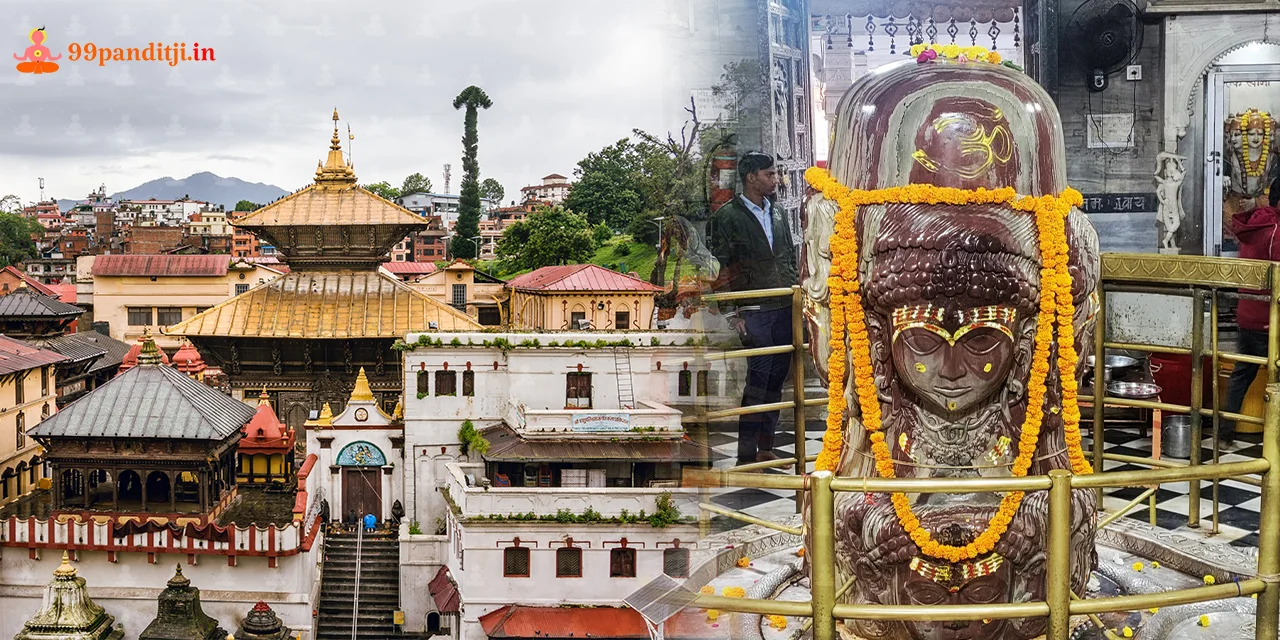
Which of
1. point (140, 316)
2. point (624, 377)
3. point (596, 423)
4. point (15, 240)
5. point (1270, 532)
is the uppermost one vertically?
point (15, 240)

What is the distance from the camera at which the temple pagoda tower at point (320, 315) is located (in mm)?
19531

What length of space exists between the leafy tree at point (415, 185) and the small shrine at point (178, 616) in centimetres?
4795

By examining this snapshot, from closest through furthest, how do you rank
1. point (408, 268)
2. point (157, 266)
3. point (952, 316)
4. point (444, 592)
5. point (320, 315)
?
1. point (952, 316)
2. point (444, 592)
3. point (320, 315)
4. point (157, 266)
5. point (408, 268)

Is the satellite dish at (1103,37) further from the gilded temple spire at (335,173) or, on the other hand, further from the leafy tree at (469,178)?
the leafy tree at (469,178)

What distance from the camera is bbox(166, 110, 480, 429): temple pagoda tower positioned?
19531mm

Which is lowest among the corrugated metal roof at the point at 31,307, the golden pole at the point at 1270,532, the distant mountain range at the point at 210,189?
the golden pole at the point at 1270,532

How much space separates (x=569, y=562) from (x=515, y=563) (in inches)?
24.0

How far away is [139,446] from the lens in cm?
1527

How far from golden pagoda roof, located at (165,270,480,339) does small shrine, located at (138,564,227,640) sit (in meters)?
5.92

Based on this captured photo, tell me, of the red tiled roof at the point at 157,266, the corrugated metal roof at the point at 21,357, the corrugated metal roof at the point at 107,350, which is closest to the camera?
the corrugated metal roof at the point at 21,357

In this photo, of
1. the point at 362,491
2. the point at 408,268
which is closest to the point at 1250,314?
the point at 362,491

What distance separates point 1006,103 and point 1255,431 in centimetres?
545

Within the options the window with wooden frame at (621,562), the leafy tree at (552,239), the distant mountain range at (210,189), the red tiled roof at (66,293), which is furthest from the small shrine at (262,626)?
the distant mountain range at (210,189)

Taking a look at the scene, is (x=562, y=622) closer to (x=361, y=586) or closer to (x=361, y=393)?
(x=361, y=586)
